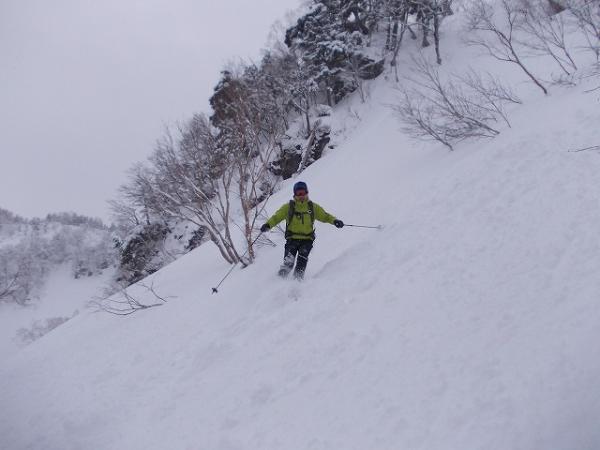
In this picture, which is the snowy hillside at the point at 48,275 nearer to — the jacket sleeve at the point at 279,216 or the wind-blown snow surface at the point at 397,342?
the wind-blown snow surface at the point at 397,342

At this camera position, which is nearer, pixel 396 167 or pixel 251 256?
pixel 251 256

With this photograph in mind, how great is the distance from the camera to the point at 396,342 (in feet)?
14.0

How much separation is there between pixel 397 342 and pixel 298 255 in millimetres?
3008

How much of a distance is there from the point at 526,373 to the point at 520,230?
7.95ft

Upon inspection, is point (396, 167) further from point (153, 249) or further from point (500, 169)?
point (153, 249)

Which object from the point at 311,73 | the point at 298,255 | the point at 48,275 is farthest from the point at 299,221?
the point at 48,275

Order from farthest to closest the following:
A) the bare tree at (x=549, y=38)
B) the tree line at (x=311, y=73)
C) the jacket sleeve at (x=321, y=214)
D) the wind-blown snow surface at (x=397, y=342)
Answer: the tree line at (x=311, y=73) < the bare tree at (x=549, y=38) < the jacket sleeve at (x=321, y=214) < the wind-blown snow surface at (x=397, y=342)

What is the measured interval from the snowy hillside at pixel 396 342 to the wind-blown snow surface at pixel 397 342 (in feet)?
0.07

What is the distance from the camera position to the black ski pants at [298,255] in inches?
271

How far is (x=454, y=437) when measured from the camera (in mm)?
3029

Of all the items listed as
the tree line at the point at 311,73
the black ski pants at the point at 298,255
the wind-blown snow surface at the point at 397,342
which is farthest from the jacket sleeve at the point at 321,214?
the tree line at the point at 311,73

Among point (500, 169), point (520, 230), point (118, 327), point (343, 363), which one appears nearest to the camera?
point (343, 363)

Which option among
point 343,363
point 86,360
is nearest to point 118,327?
point 86,360

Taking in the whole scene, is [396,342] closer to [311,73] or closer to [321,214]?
[321,214]
